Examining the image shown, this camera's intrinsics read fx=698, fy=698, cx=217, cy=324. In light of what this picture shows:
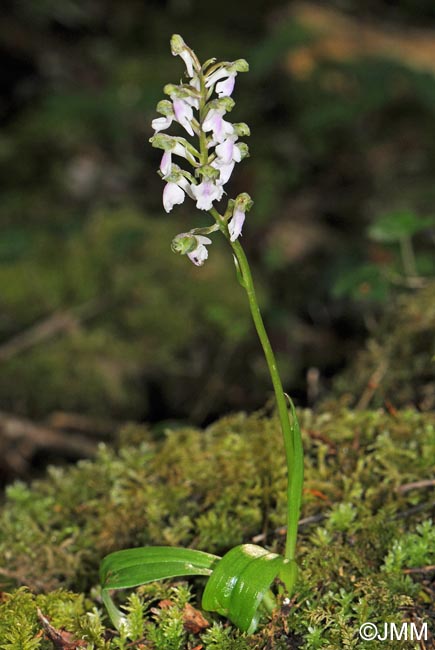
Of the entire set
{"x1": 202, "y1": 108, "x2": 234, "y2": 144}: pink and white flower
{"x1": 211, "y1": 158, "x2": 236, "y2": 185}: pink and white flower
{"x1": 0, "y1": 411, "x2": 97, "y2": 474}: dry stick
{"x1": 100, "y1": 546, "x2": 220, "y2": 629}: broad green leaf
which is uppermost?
{"x1": 202, "y1": 108, "x2": 234, "y2": 144}: pink and white flower

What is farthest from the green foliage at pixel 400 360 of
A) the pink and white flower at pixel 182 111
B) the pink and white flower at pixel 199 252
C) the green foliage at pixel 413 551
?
the pink and white flower at pixel 182 111

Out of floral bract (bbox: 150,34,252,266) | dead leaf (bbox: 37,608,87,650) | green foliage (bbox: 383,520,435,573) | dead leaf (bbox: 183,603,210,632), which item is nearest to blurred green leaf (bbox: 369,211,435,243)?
green foliage (bbox: 383,520,435,573)

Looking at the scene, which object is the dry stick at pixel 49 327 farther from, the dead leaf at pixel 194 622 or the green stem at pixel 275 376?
the green stem at pixel 275 376

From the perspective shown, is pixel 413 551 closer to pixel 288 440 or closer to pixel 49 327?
pixel 288 440

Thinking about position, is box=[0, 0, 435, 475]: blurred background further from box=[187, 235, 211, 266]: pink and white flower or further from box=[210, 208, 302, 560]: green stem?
box=[187, 235, 211, 266]: pink and white flower

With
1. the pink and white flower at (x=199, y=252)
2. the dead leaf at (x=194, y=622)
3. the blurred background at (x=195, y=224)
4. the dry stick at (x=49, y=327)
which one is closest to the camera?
the pink and white flower at (x=199, y=252)

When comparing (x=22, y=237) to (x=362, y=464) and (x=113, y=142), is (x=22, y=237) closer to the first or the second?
(x=113, y=142)

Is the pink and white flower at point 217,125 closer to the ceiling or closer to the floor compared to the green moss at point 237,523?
closer to the ceiling

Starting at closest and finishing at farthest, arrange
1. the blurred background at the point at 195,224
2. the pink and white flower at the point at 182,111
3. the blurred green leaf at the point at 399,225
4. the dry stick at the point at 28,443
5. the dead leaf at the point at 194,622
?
the pink and white flower at the point at 182,111 < the dead leaf at the point at 194,622 < the blurred green leaf at the point at 399,225 < the dry stick at the point at 28,443 < the blurred background at the point at 195,224
